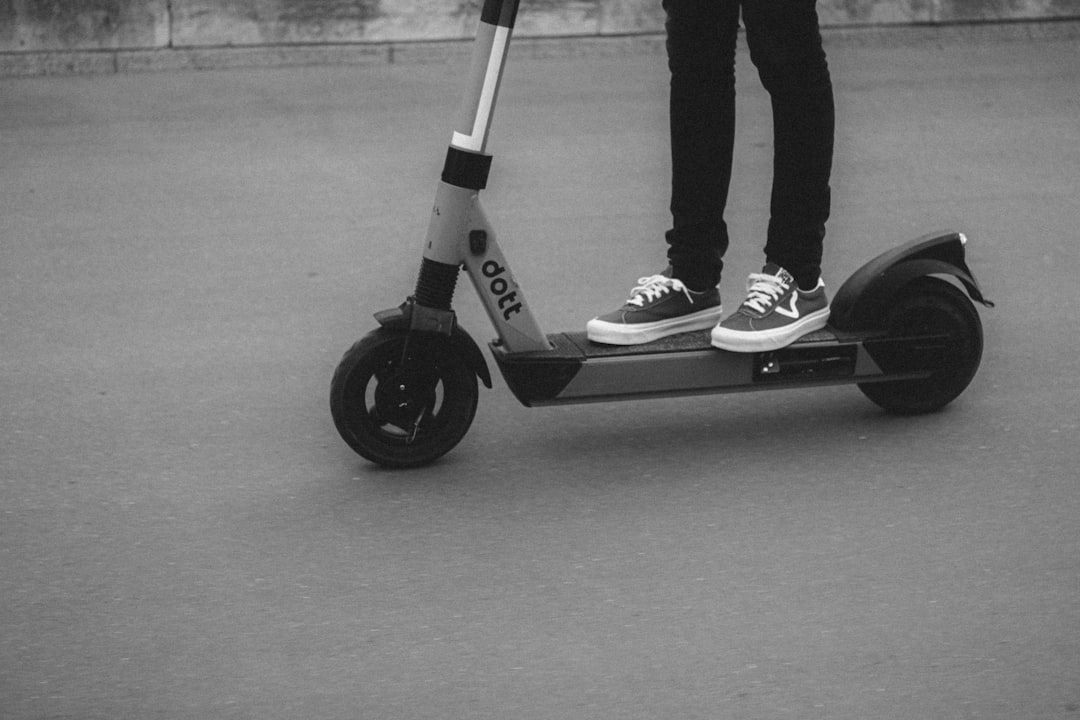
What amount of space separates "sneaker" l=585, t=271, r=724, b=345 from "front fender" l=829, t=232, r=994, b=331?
33 cm

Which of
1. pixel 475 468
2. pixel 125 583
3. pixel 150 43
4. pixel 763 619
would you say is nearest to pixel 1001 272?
pixel 475 468

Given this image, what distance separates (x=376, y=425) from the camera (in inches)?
156

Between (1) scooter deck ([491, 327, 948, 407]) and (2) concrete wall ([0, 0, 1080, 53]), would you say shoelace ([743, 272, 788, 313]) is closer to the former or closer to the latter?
(1) scooter deck ([491, 327, 948, 407])

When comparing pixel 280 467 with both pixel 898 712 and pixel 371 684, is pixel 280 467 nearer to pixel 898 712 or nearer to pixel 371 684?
pixel 371 684

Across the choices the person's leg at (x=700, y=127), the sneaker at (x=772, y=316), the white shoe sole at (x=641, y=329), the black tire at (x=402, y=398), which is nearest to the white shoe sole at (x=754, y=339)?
the sneaker at (x=772, y=316)

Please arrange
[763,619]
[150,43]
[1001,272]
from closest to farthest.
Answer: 1. [763,619]
2. [1001,272]
3. [150,43]

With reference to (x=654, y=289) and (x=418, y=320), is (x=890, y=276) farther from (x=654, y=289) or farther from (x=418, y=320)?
(x=418, y=320)

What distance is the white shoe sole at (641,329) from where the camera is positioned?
413cm

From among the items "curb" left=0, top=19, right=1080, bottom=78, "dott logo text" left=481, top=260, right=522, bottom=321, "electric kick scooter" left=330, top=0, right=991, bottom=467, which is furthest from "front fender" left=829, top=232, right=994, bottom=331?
"curb" left=0, top=19, right=1080, bottom=78

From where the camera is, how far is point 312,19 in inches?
399

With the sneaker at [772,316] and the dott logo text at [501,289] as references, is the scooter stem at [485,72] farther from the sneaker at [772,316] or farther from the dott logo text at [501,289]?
the sneaker at [772,316]

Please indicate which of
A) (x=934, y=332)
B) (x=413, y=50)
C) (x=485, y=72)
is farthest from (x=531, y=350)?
(x=413, y=50)

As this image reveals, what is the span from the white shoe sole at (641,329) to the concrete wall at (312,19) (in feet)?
20.4

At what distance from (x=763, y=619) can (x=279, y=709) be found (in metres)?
0.95
